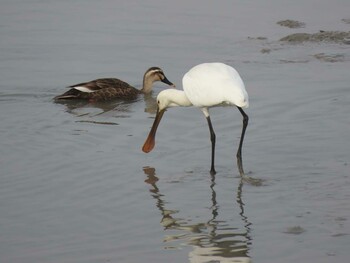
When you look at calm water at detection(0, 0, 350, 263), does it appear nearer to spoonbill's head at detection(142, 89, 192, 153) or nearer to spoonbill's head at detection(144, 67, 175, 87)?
spoonbill's head at detection(142, 89, 192, 153)

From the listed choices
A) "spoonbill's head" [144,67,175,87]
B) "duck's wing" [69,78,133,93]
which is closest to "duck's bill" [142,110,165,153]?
"duck's wing" [69,78,133,93]

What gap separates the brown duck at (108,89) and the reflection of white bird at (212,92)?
2.86m

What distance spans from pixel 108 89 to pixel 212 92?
3.84m

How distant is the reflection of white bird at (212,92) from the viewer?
935 centimetres

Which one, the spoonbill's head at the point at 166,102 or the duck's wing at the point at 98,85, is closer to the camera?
the spoonbill's head at the point at 166,102

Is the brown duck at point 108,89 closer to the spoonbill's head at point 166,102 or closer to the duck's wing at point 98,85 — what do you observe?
the duck's wing at point 98,85

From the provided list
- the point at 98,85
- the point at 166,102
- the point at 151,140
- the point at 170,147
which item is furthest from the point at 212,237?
the point at 98,85

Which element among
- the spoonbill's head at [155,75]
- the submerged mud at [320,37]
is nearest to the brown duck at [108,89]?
the spoonbill's head at [155,75]

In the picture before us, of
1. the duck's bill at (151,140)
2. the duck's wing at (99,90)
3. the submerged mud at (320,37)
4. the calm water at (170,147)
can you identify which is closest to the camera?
the calm water at (170,147)

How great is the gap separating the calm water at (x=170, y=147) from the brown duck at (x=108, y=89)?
15 cm

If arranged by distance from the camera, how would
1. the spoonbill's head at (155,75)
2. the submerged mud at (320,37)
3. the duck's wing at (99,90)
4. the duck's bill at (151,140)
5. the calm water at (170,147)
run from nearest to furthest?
the calm water at (170,147) < the duck's bill at (151,140) < the duck's wing at (99,90) < the spoonbill's head at (155,75) < the submerged mud at (320,37)

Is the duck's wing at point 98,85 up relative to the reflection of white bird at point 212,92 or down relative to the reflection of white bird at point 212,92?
down

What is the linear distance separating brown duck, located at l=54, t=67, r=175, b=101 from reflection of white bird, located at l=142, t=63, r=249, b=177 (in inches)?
112

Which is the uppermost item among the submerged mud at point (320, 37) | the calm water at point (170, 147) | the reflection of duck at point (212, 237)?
the submerged mud at point (320, 37)
